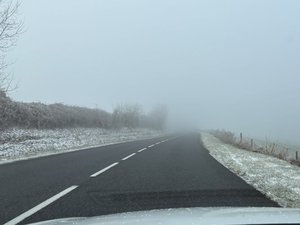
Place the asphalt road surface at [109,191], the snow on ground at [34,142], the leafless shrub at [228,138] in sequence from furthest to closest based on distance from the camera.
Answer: the leafless shrub at [228,138] → the snow on ground at [34,142] → the asphalt road surface at [109,191]

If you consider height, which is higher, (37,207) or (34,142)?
(34,142)

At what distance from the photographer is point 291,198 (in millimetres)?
A: 10008

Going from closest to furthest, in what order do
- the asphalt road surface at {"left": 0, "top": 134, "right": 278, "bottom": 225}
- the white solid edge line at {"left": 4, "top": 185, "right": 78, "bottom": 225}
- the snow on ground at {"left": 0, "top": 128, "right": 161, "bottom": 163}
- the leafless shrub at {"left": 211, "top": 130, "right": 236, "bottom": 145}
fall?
the white solid edge line at {"left": 4, "top": 185, "right": 78, "bottom": 225} → the asphalt road surface at {"left": 0, "top": 134, "right": 278, "bottom": 225} → the snow on ground at {"left": 0, "top": 128, "right": 161, "bottom": 163} → the leafless shrub at {"left": 211, "top": 130, "right": 236, "bottom": 145}

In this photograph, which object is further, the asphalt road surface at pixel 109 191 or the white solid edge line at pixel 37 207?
the asphalt road surface at pixel 109 191

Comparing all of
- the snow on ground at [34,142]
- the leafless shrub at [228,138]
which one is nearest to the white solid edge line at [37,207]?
the snow on ground at [34,142]

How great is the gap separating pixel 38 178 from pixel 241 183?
5.23 metres

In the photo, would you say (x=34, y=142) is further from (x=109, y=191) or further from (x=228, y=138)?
(x=228, y=138)

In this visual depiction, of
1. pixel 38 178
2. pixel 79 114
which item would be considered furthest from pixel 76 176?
pixel 79 114

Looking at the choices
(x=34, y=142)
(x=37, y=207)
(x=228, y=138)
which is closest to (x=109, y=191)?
(x=37, y=207)

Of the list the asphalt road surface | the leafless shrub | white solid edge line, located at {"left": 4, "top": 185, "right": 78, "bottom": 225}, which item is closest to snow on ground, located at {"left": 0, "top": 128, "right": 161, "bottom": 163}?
the asphalt road surface

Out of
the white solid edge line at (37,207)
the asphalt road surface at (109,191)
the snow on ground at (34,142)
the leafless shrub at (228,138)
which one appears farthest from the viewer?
the leafless shrub at (228,138)

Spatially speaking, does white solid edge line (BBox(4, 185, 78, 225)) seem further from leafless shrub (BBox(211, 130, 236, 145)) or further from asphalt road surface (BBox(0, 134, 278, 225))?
leafless shrub (BBox(211, 130, 236, 145))

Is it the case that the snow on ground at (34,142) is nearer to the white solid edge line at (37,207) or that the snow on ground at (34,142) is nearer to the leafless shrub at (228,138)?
the white solid edge line at (37,207)

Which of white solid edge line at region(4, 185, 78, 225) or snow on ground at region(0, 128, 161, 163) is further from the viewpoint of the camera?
snow on ground at region(0, 128, 161, 163)
